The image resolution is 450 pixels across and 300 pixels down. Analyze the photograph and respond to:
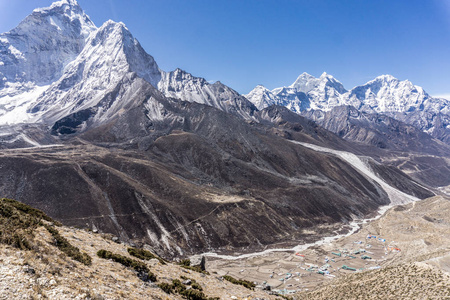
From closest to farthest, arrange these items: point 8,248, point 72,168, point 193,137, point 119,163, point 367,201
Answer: point 8,248
point 72,168
point 119,163
point 367,201
point 193,137

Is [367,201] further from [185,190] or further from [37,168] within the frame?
[37,168]

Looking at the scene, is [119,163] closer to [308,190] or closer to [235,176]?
[235,176]

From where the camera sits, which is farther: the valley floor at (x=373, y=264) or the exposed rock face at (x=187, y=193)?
the exposed rock face at (x=187, y=193)

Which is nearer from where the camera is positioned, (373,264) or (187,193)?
(373,264)

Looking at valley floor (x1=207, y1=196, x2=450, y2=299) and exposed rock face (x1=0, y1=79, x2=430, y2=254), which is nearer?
valley floor (x1=207, y1=196, x2=450, y2=299)

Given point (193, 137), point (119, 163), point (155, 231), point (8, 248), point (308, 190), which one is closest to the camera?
point (8, 248)

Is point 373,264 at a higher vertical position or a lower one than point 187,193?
lower

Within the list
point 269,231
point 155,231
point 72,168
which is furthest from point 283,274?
point 72,168

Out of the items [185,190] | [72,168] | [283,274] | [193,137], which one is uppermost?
[193,137]

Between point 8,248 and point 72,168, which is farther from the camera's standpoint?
point 72,168

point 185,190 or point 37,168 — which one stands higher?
point 37,168
